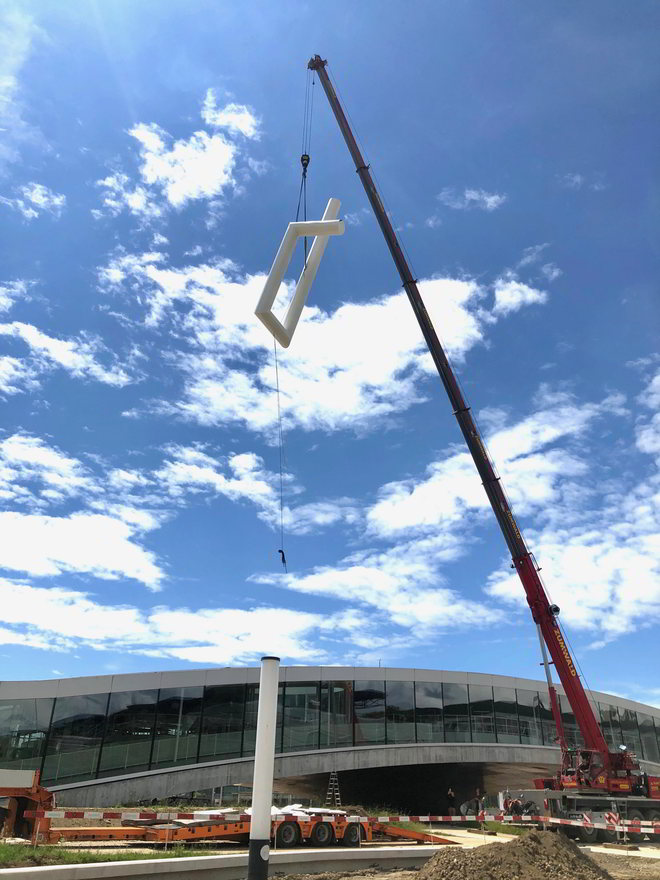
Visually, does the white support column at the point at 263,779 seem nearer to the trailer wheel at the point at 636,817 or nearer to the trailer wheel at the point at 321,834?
the trailer wheel at the point at 321,834

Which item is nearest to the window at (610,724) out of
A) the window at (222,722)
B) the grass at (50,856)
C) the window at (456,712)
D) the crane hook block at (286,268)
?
the window at (456,712)

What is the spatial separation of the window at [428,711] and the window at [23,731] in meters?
16.8

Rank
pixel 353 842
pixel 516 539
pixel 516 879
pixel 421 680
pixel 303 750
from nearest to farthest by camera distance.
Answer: pixel 516 879, pixel 353 842, pixel 516 539, pixel 303 750, pixel 421 680

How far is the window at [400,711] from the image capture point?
104 ft

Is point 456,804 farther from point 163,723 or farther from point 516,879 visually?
point 516,879

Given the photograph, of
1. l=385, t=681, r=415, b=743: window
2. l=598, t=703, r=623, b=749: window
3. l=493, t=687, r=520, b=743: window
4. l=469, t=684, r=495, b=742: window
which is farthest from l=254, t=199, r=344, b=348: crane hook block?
l=598, t=703, r=623, b=749: window

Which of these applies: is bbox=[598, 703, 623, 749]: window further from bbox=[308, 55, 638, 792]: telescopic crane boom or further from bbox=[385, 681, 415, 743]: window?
bbox=[308, 55, 638, 792]: telescopic crane boom

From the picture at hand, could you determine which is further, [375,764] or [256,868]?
[375,764]

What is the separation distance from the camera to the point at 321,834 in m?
17.7

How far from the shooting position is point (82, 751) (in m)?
25.4

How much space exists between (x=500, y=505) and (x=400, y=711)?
1294 cm

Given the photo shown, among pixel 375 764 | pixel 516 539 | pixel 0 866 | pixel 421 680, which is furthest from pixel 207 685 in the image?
pixel 0 866

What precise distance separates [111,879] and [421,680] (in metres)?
24.0

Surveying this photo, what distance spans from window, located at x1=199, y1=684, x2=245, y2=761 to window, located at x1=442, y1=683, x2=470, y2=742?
10777 mm
